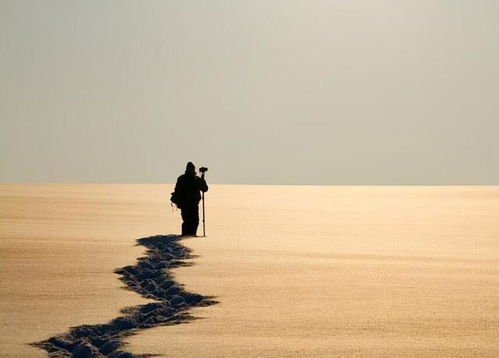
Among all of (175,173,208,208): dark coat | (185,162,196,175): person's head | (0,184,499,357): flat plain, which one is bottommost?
(0,184,499,357): flat plain

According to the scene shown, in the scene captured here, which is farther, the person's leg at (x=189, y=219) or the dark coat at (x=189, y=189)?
the dark coat at (x=189, y=189)

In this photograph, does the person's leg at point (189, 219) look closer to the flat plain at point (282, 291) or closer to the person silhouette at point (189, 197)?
the person silhouette at point (189, 197)

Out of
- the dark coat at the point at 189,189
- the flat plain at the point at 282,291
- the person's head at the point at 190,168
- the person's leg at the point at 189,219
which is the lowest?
the flat plain at the point at 282,291

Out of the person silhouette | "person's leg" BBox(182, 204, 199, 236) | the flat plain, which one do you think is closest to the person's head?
the person silhouette

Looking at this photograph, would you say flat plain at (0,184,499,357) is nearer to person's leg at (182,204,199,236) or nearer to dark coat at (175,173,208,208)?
person's leg at (182,204,199,236)

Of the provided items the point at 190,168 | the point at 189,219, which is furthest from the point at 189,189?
the point at 189,219

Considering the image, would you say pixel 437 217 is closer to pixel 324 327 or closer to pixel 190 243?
pixel 190 243

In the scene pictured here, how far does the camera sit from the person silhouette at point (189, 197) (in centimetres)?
1697

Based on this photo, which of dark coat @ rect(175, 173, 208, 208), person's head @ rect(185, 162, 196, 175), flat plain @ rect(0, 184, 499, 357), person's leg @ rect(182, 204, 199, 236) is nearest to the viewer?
flat plain @ rect(0, 184, 499, 357)

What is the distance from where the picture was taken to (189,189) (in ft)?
56.3

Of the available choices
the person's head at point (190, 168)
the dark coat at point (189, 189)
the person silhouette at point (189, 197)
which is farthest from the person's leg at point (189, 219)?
the person's head at point (190, 168)

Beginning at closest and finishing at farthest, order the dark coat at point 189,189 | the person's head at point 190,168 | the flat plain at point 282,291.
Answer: the flat plain at point 282,291 → the dark coat at point 189,189 → the person's head at point 190,168

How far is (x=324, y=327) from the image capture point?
743 centimetres

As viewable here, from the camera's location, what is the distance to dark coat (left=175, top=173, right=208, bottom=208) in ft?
56.0
